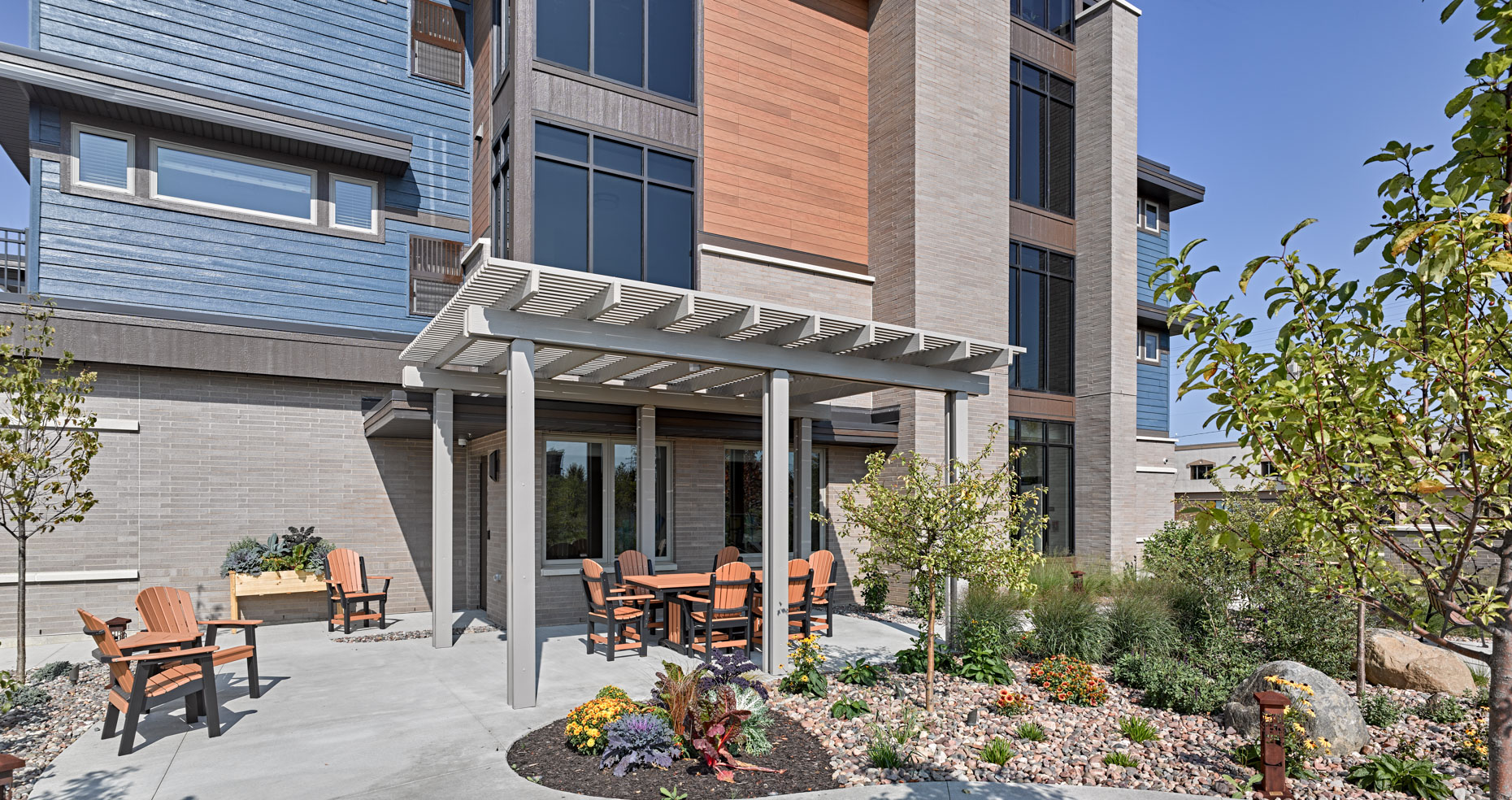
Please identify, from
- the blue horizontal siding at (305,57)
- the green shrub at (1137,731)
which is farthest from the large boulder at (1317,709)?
the blue horizontal siding at (305,57)

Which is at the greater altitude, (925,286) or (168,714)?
(925,286)

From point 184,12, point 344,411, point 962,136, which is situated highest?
point 184,12

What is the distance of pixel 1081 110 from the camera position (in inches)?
714

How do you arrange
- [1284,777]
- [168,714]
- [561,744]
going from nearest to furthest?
[1284,777]
[561,744]
[168,714]

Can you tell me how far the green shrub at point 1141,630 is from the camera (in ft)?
30.1

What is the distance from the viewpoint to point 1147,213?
21281 millimetres

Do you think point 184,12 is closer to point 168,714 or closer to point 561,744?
point 168,714

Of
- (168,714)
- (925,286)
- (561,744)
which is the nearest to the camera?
(561,744)

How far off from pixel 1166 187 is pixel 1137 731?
1749 cm

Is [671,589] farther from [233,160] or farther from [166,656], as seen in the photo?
[233,160]

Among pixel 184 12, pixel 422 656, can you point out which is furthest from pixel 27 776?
pixel 184 12

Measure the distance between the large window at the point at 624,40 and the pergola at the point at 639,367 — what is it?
420 centimetres

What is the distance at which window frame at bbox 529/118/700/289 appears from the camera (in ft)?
39.0

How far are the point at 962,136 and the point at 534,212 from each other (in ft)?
26.0
